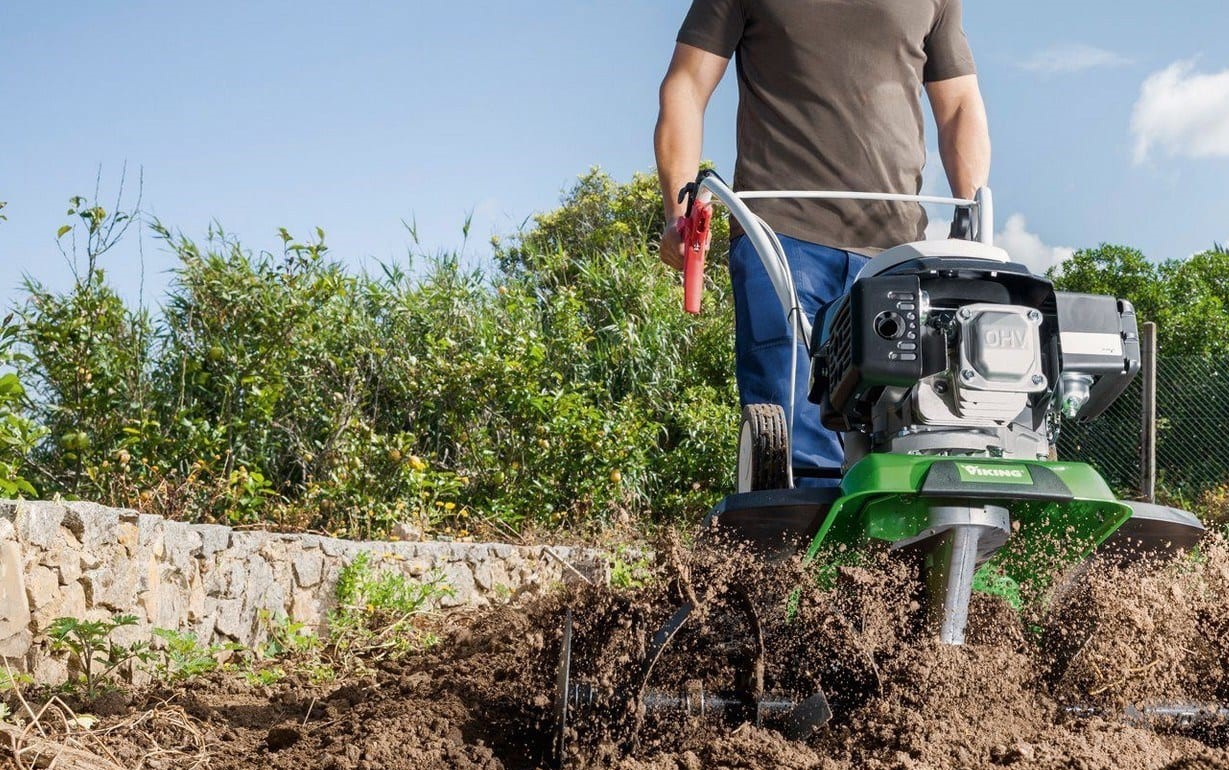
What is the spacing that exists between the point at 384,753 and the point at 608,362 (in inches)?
222

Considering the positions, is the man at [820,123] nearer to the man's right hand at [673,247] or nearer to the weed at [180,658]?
the man's right hand at [673,247]

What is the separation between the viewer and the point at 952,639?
229 centimetres

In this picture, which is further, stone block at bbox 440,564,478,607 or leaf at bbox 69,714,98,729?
stone block at bbox 440,564,478,607

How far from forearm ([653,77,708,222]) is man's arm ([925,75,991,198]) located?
0.77 meters

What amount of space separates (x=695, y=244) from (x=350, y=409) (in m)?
3.74

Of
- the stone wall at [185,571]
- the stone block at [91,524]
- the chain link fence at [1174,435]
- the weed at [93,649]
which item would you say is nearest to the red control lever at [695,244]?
the stone wall at [185,571]

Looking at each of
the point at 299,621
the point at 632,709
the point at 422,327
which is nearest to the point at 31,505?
the point at 299,621

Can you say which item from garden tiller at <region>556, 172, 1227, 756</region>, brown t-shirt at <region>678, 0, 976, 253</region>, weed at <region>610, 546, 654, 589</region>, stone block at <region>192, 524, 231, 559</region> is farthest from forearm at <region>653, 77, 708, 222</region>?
stone block at <region>192, 524, 231, 559</region>

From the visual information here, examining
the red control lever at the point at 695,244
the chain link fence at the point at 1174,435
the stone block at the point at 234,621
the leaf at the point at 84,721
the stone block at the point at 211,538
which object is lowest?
the leaf at the point at 84,721

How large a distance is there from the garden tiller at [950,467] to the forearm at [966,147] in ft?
4.13

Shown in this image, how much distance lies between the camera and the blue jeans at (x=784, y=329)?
3104 mm

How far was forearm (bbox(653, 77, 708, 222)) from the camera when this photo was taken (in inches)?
141

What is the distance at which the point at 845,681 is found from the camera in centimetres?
239

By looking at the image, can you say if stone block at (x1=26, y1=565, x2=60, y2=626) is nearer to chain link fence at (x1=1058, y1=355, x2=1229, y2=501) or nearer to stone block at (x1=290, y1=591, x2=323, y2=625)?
stone block at (x1=290, y1=591, x2=323, y2=625)
